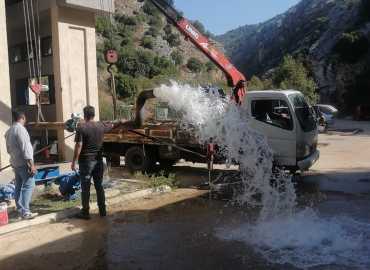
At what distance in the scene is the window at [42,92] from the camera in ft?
47.6

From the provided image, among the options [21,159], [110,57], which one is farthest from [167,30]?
[21,159]

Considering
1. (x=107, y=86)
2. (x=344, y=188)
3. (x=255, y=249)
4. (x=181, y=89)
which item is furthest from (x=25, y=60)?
(x=107, y=86)

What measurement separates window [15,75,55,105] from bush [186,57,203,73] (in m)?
62.1

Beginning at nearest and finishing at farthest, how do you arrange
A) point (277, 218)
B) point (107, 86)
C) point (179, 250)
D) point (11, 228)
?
point (179, 250)
point (11, 228)
point (277, 218)
point (107, 86)

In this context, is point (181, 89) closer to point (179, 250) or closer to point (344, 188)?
point (344, 188)

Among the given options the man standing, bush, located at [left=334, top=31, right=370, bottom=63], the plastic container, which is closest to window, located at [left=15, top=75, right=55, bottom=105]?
the man standing

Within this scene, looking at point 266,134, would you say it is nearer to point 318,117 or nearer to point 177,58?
point 318,117

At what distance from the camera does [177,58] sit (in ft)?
254

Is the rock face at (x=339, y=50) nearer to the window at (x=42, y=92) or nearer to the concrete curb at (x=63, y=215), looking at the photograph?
the window at (x=42, y=92)

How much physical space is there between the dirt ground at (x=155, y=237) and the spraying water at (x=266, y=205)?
1.51 feet

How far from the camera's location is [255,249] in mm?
6375

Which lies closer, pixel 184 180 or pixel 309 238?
pixel 309 238

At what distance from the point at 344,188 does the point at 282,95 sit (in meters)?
2.63

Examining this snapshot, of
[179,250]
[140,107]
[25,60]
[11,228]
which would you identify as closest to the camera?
[179,250]
